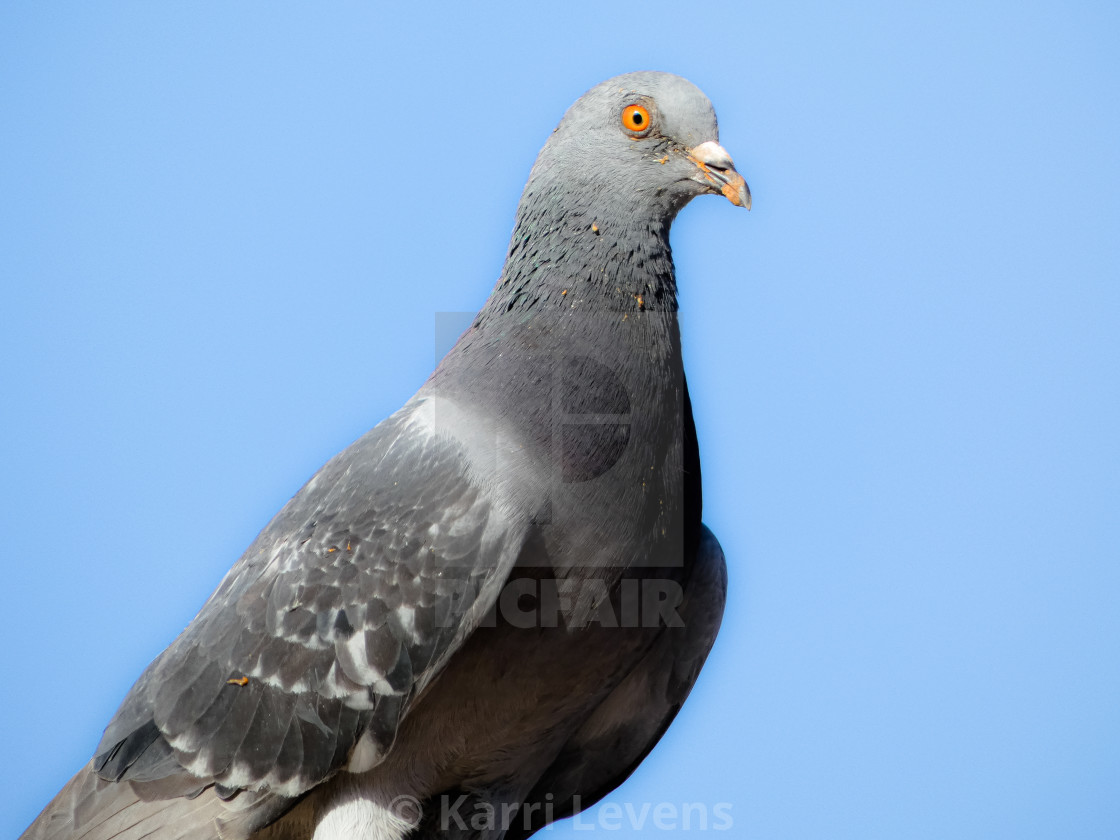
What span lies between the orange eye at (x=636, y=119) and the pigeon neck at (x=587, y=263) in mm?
231

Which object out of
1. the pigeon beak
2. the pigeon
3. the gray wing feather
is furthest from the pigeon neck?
the gray wing feather

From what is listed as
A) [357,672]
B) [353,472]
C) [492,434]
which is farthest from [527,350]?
[357,672]

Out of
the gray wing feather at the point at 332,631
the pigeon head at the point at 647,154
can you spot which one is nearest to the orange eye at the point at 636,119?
the pigeon head at the point at 647,154

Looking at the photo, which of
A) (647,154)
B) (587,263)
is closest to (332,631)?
(587,263)

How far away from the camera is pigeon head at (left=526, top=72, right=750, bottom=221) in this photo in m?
3.42

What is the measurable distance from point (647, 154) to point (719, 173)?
22 centimetres

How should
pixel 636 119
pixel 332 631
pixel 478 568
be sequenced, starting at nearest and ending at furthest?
1. pixel 478 568
2. pixel 332 631
3. pixel 636 119

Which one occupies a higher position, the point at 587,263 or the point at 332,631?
the point at 587,263

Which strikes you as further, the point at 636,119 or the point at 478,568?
the point at 636,119

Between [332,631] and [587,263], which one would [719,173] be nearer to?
[587,263]

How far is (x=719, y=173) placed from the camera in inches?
134

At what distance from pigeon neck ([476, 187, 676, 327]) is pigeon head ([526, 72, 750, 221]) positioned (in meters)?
0.03

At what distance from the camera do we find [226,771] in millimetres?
3248

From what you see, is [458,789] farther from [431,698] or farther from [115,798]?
[115,798]
